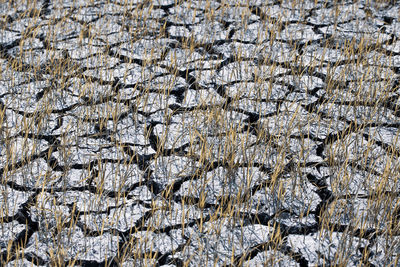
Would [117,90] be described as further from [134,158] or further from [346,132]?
[346,132]

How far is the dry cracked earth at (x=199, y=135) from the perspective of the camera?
219 centimetres

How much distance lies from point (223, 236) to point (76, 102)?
123 centimetres

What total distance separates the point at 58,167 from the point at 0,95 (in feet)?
2.58

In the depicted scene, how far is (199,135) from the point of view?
2555 mm

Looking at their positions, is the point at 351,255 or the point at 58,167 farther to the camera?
the point at 58,167

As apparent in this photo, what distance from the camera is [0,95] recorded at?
3.16 metres

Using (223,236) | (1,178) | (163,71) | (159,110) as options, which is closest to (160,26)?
(163,71)

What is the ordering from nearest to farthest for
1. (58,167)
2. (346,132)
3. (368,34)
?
(58,167)
(346,132)
(368,34)

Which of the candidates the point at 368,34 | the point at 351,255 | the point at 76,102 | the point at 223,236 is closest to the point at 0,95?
the point at 76,102

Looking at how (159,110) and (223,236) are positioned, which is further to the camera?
(159,110)

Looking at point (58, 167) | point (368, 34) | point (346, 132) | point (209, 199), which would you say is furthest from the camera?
point (368, 34)

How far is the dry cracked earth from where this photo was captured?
2.19m

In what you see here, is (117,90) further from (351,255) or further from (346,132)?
(351,255)

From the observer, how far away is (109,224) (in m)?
2.26
